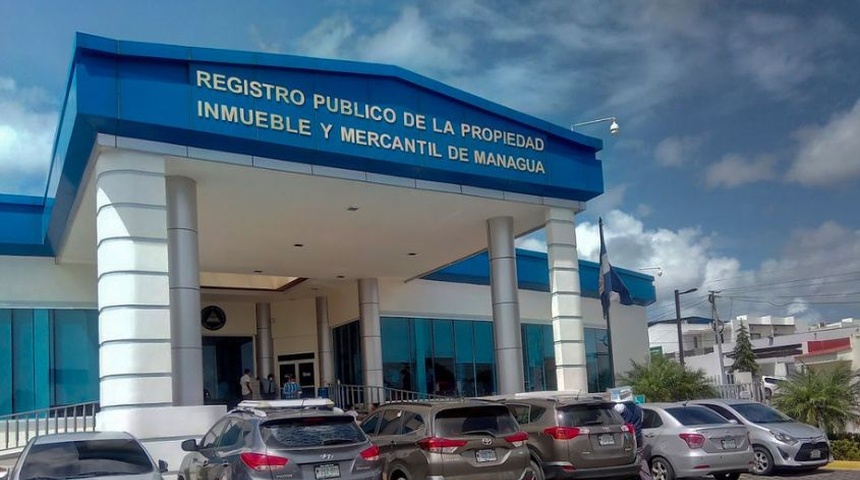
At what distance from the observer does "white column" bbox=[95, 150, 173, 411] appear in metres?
14.2

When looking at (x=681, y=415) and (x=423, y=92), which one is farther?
(x=423, y=92)

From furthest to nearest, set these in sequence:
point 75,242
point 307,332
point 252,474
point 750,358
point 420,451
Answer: point 750,358
point 307,332
point 75,242
point 420,451
point 252,474

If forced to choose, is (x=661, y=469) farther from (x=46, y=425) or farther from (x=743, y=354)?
(x=743, y=354)

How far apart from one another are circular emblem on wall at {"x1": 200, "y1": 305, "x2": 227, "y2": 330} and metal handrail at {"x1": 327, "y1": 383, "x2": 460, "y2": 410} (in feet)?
18.4

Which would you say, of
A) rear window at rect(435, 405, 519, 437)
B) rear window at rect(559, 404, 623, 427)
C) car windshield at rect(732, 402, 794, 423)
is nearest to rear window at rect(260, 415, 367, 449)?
rear window at rect(435, 405, 519, 437)

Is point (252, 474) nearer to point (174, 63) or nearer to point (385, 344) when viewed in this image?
point (174, 63)

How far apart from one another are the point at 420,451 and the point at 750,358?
64.6m

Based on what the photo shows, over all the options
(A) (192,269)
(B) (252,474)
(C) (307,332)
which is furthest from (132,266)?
(C) (307,332)

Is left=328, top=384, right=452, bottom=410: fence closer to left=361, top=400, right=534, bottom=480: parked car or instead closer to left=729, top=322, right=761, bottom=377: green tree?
left=361, top=400, right=534, bottom=480: parked car

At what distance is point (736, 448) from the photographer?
14883mm

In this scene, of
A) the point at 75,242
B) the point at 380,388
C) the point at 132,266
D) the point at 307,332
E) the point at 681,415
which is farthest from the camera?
the point at 307,332

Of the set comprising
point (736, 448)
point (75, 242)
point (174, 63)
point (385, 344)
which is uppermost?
point (174, 63)

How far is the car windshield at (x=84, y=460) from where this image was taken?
10.2 meters

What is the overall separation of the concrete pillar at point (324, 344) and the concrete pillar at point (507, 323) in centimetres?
1426
